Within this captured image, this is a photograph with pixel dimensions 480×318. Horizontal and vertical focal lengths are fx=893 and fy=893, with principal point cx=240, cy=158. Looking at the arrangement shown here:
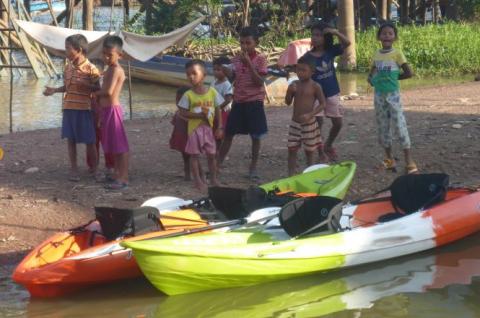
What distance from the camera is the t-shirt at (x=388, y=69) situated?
320 inches

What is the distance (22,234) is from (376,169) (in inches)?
140

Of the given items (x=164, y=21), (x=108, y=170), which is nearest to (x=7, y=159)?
(x=108, y=170)

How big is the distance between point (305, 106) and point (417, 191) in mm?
1403

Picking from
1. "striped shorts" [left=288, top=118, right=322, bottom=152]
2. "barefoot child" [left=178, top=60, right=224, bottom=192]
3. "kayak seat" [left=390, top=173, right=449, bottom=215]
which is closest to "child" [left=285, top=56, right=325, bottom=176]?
"striped shorts" [left=288, top=118, right=322, bottom=152]

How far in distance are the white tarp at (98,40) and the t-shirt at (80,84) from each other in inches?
226

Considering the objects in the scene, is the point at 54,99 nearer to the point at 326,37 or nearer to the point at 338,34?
the point at 326,37

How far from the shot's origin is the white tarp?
1378 cm

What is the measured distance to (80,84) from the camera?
7910mm

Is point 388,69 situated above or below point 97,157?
above

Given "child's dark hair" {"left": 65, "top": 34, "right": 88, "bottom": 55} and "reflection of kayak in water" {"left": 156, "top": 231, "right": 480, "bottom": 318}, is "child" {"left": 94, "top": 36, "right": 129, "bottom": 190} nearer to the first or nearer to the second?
"child's dark hair" {"left": 65, "top": 34, "right": 88, "bottom": 55}

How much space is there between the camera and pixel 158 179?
844cm

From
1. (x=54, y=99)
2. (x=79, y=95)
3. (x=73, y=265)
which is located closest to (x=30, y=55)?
(x=54, y=99)

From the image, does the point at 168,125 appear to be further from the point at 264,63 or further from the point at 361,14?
the point at 361,14

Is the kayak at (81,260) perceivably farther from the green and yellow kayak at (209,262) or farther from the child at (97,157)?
the child at (97,157)
